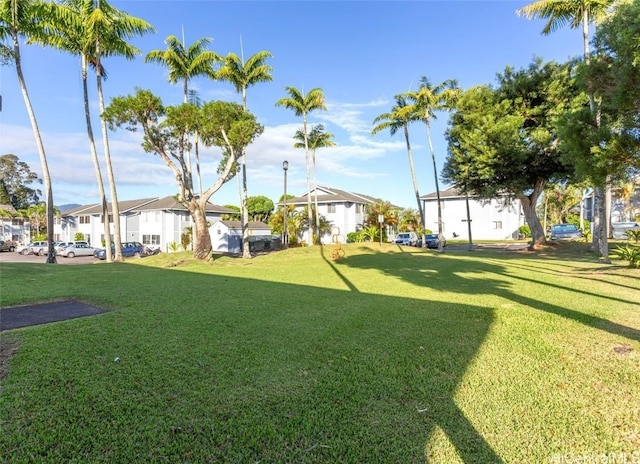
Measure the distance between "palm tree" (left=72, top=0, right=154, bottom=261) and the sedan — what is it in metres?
15.0

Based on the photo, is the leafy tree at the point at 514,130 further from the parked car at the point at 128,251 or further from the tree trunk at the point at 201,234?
Result: the parked car at the point at 128,251

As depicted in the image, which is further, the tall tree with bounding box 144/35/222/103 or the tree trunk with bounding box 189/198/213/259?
the tall tree with bounding box 144/35/222/103

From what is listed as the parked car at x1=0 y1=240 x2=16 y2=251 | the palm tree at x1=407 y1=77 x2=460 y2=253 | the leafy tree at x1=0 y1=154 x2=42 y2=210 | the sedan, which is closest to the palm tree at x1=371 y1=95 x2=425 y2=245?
the palm tree at x1=407 y1=77 x2=460 y2=253

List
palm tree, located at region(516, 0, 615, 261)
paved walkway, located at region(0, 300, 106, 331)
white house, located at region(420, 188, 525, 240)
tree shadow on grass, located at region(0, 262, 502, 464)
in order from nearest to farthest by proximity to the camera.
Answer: tree shadow on grass, located at region(0, 262, 502, 464) → paved walkway, located at region(0, 300, 106, 331) → palm tree, located at region(516, 0, 615, 261) → white house, located at region(420, 188, 525, 240)

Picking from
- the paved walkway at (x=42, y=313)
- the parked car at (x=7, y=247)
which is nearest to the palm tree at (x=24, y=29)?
the paved walkway at (x=42, y=313)

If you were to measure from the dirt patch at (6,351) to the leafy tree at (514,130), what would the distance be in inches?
766

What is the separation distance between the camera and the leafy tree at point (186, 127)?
677 inches

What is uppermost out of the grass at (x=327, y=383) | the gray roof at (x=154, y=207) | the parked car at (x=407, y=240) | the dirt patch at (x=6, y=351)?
the gray roof at (x=154, y=207)

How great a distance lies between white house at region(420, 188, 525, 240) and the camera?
4306 cm

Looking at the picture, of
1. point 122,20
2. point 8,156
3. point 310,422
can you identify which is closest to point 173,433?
point 310,422

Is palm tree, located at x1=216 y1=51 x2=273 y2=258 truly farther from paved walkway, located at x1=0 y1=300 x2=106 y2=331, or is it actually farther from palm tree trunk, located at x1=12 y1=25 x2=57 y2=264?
paved walkway, located at x1=0 y1=300 x2=106 y2=331

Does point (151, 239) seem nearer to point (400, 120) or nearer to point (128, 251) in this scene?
point (128, 251)

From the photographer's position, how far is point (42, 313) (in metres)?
6.37

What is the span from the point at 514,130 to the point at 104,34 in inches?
869
